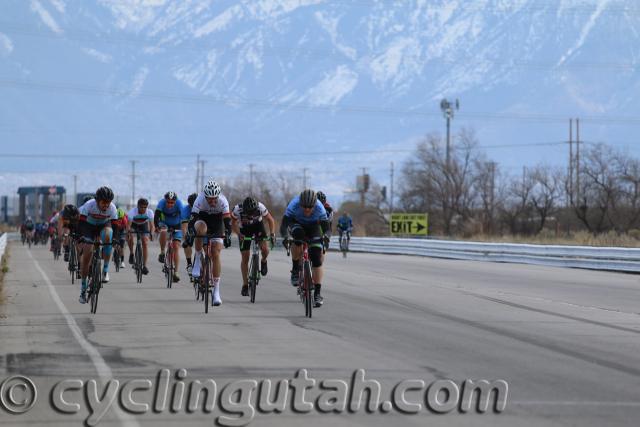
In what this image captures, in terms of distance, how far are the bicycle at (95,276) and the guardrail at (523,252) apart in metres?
16.9

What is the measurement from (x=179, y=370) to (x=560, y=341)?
182 inches

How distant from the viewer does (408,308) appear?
17.4 metres

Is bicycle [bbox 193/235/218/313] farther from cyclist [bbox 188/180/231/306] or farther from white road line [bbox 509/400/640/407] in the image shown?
white road line [bbox 509/400/640/407]

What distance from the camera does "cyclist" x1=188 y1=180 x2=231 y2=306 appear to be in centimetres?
1681

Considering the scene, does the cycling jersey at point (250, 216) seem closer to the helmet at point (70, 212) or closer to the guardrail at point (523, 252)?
the helmet at point (70, 212)

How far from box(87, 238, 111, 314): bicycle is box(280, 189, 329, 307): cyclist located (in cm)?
270

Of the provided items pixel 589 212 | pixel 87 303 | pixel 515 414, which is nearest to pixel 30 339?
pixel 87 303

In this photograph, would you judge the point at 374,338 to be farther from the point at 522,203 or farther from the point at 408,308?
the point at 522,203

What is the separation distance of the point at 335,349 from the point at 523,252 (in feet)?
80.7

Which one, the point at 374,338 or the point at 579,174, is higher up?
the point at 579,174

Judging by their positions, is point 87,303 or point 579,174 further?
point 579,174

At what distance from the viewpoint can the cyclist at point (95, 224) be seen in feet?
55.7

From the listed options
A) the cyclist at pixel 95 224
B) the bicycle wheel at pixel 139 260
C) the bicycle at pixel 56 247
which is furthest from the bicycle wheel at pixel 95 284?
the bicycle at pixel 56 247

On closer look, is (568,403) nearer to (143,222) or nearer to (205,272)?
(205,272)
